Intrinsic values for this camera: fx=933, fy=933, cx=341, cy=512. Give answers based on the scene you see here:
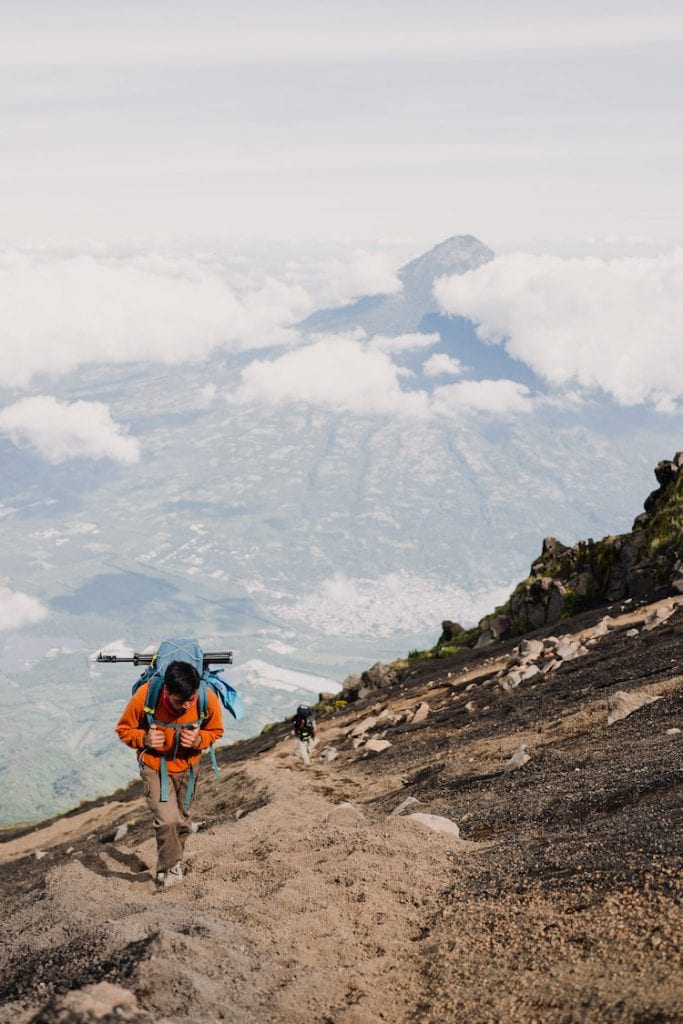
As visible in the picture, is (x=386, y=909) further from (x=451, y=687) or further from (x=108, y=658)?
(x=451, y=687)

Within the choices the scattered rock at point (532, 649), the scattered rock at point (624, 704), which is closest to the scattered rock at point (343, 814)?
the scattered rock at point (624, 704)

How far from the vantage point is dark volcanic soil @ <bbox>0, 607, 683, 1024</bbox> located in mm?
6969

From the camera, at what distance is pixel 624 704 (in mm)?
17312

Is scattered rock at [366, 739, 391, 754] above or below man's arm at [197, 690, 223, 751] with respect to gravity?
below

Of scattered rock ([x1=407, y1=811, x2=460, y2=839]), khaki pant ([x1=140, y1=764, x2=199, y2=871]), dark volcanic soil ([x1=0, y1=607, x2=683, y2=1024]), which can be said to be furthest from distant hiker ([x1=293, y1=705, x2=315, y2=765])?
khaki pant ([x1=140, y1=764, x2=199, y2=871])

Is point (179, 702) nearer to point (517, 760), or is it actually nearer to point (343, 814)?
point (343, 814)

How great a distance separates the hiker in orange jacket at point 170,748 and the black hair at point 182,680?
0.04ft

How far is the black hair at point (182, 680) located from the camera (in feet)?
36.0

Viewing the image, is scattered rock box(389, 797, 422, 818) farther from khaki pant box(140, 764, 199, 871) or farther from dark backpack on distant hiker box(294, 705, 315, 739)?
dark backpack on distant hiker box(294, 705, 315, 739)

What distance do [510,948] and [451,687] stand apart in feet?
73.4

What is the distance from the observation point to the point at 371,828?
1277cm

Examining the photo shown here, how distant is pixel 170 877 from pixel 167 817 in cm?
71

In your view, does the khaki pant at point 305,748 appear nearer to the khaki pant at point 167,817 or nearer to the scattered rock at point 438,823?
the scattered rock at point 438,823

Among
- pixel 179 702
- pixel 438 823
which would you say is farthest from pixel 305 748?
pixel 179 702
